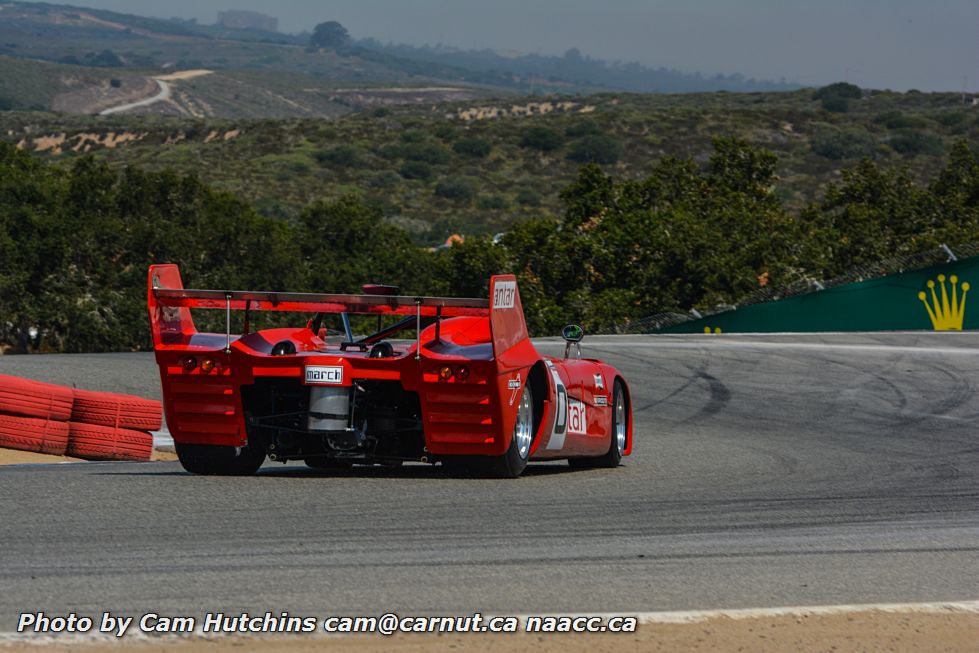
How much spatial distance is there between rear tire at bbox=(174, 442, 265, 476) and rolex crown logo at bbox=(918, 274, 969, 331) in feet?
74.6

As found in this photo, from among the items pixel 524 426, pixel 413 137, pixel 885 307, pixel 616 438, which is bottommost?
pixel 413 137

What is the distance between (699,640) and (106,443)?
9373 millimetres

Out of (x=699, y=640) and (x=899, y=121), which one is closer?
(x=699, y=640)

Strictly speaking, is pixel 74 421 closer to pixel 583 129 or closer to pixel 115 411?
pixel 115 411

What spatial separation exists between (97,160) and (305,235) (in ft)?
174

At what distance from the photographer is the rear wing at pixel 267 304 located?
8508 mm

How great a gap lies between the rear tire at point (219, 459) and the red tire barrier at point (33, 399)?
13.0 feet

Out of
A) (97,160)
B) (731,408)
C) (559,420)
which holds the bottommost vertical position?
(97,160)

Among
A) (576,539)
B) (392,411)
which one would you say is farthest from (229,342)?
(576,539)

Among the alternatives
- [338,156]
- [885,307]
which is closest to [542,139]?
[338,156]

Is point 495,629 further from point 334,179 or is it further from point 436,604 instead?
point 334,179

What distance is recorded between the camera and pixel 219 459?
9211mm

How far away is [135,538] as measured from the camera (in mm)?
6504

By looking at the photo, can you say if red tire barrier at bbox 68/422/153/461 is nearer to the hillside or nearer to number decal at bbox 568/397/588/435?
number decal at bbox 568/397/588/435
